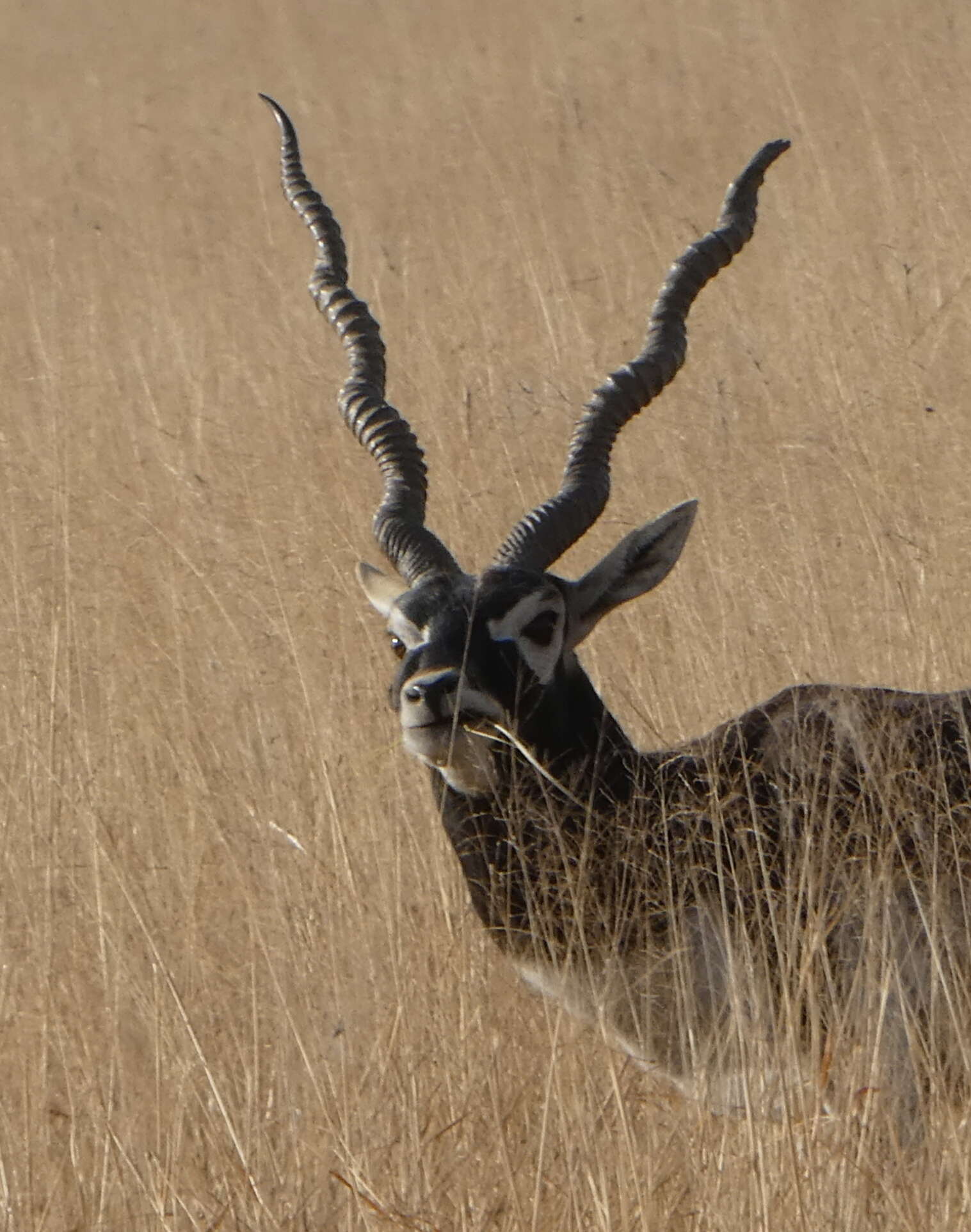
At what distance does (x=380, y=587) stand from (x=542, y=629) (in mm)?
872

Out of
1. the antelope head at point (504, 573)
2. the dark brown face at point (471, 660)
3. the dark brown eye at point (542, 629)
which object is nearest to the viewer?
the dark brown face at point (471, 660)

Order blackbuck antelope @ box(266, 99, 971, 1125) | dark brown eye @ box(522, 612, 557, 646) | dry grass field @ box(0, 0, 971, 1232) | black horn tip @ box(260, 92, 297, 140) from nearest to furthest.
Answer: dry grass field @ box(0, 0, 971, 1232)
blackbuck antelope @ box(266, 99, 971, 1125)
dark brown eye @ box(522, 612, 557, 646)
black horn tip @ box(260, 92, 297, 140)

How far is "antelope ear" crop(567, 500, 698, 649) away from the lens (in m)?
5.16

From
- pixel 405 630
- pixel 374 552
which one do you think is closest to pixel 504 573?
pixel 405 630

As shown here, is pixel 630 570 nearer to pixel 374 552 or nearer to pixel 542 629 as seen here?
pixel 542 629

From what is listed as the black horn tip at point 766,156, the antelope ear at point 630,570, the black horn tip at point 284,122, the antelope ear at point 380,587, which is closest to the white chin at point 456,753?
the antelope ear at point 630,570

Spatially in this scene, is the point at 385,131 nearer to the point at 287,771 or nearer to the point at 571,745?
the point at 287,771

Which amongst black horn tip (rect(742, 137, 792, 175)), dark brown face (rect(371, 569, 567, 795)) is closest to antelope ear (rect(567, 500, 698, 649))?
dark brown face (rect(371, 569, 567, 795))

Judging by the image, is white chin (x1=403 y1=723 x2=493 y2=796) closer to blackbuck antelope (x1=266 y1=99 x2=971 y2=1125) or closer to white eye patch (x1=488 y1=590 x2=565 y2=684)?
blackbuck antelope (x1=266 y1=99 x2=971 y2=1125)

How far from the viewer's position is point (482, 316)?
34.6ft

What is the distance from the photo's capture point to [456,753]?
4473mm

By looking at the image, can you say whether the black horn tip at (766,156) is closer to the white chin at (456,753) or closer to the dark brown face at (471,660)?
the dark brown face at (471,660)

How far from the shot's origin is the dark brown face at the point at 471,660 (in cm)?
437

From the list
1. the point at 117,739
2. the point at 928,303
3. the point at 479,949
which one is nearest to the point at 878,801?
the point at 479,949
